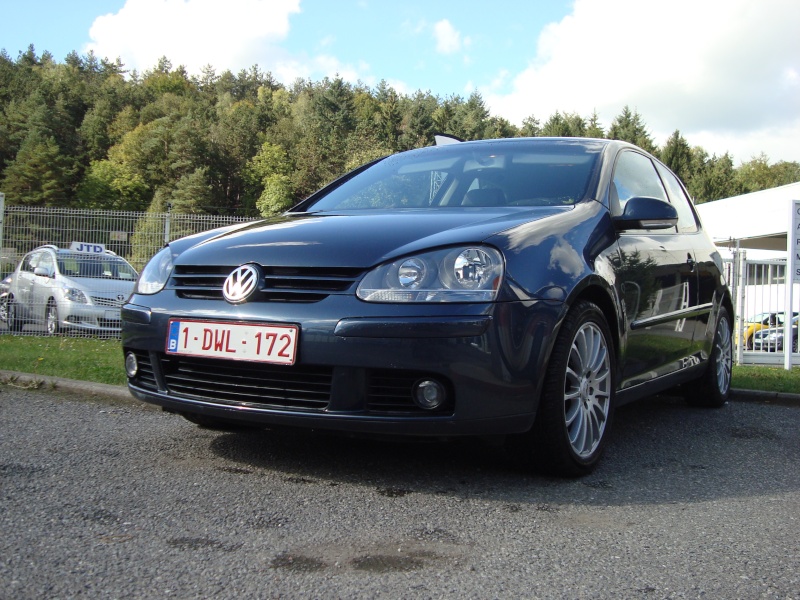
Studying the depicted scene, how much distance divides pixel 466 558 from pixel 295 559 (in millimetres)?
498

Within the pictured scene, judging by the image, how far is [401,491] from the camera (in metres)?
3.20

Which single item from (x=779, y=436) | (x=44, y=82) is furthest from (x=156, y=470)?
(x=44, y=82)

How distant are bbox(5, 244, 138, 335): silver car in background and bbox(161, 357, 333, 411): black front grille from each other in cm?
824

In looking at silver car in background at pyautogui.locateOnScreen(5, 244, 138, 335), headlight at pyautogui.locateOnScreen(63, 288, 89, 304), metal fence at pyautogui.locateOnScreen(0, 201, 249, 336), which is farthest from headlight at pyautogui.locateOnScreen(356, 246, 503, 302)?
headlight at pyautogui.locateOnScreen(63, 288, 89, 304)

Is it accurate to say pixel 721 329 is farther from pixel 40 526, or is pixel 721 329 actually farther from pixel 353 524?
pixel 40 526

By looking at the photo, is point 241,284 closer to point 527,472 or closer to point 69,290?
point 527,472

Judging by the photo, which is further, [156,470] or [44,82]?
[44,82]

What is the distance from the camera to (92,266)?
11.9 meters

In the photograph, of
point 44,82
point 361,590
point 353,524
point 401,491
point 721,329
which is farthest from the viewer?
point 44,82

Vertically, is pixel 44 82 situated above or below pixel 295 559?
above

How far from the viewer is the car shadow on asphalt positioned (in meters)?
3.29

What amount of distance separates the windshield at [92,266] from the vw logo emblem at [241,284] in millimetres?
9073

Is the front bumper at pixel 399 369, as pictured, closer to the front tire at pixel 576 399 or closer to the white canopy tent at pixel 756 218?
the front tire at pixel 576 399

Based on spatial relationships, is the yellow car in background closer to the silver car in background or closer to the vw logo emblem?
the silver car in background
